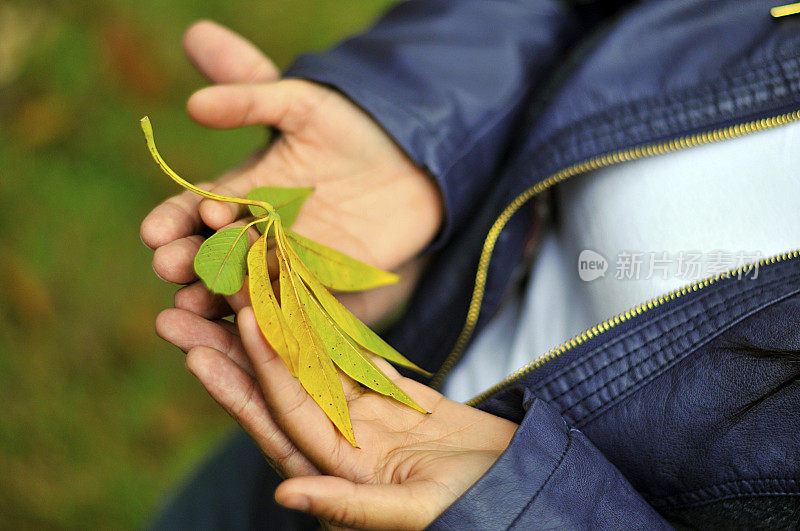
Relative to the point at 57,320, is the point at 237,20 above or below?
above

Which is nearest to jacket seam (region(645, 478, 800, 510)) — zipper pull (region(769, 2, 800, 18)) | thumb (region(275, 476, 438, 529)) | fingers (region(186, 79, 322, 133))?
thumb (region(275, 476, 438, 529))

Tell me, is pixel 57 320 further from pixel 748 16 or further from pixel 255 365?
pixel 748 16

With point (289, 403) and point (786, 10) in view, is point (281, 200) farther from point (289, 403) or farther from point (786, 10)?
point (786, 10)

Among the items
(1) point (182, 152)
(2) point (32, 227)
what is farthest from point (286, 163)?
(2) point (32, 227)

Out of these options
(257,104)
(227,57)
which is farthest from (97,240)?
(257,104)

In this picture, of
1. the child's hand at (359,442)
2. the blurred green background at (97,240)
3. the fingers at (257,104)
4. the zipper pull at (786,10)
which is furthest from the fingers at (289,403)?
the blurred green background at (97,240)

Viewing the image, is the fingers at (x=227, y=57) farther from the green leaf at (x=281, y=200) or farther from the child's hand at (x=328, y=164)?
the green leaf at (x=281, y=200)
